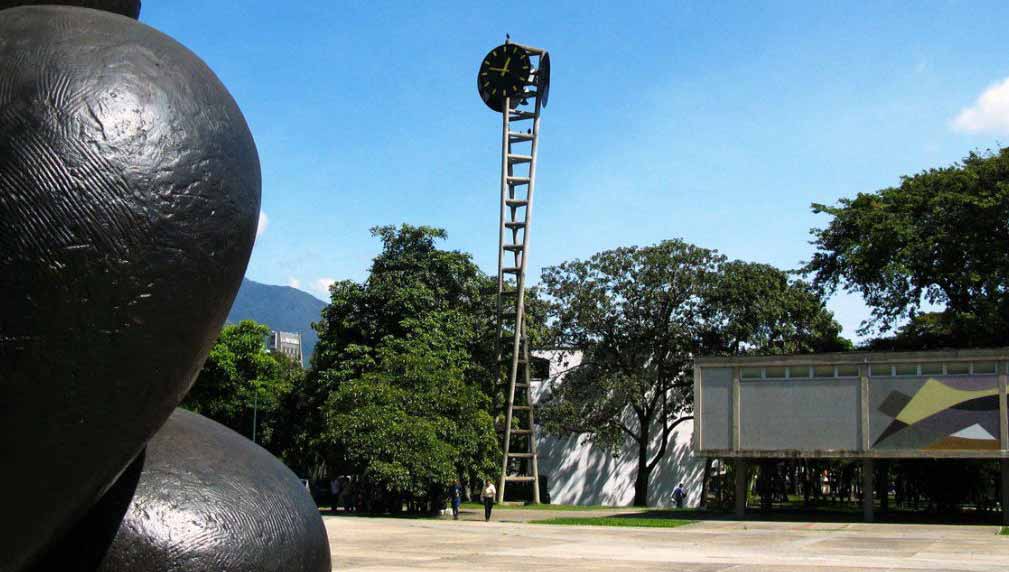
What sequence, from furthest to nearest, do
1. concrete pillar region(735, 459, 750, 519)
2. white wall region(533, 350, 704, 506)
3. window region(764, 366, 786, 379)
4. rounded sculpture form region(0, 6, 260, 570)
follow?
white wall region(533, 350, 704, 506) → concrete pillar region(735, 459, 750, 519) → window region(764, 366, 786, 379) → rounded sculpture form region(0, 6, 260, 570)

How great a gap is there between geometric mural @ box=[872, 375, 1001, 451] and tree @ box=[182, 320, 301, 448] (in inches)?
1155

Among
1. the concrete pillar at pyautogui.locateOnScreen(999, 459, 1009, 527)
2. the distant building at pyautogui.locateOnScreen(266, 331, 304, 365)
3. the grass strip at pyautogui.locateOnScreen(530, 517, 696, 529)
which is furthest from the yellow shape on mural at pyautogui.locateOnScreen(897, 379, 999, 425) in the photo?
the distant building at pyautogui.locateOnScreen(266, 331, 304, 365)

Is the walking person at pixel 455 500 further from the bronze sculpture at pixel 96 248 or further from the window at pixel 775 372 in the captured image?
the bronze sculpture at pixel 96 248

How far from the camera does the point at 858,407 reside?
28172mm

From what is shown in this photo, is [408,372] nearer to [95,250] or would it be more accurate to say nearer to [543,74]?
[543,74]

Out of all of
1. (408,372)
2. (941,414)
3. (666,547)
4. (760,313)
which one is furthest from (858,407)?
(408,372)

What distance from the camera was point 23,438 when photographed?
10.3ft

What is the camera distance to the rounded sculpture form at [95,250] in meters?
3.15

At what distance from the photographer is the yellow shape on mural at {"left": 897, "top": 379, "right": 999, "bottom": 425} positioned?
2705 cm

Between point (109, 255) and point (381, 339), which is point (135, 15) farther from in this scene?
point (381, 339)

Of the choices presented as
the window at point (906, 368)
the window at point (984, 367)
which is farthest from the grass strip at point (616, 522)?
the window at point (984, 367)

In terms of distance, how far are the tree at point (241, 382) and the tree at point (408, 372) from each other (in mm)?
13417

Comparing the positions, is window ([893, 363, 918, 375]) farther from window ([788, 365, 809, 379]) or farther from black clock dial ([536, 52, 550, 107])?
black clock dial ([536, 52, 550, 107])

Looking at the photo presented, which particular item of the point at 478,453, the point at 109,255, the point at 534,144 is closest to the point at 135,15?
the point at 109,255
